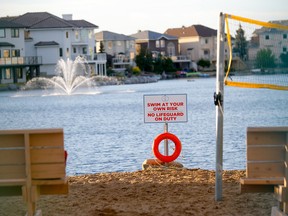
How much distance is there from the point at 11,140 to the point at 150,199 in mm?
2305

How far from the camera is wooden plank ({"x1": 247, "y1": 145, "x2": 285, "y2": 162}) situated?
7965 mm

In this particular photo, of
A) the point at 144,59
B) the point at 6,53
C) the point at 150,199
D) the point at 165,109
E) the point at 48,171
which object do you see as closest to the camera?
the point at 48,171

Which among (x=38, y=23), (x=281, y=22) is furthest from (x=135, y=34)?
(x=281, y=22)

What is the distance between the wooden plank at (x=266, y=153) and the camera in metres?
7.96

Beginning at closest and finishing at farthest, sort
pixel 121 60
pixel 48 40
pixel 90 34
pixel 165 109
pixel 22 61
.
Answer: pixel 165 109 < pixel 22 61 < pixel 48 40 < pixel 90 34 < pixel 121 60

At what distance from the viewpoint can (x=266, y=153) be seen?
8.00 metres

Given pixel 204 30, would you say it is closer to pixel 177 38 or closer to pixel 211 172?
pixel 177 38

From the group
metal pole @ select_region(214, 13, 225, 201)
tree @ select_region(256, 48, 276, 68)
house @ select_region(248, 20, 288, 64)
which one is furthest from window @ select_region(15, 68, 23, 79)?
metal pole @ select_region(214, 13, 225, 201)

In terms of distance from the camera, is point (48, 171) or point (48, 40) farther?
point (48, 40)

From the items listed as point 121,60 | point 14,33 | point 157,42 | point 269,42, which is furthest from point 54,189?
point 157,42

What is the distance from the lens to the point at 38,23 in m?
91.4

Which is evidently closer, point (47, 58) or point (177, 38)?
point (47, 58)

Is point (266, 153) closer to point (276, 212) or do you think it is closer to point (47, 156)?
point (276, 212)

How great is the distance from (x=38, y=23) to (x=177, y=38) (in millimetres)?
37051
